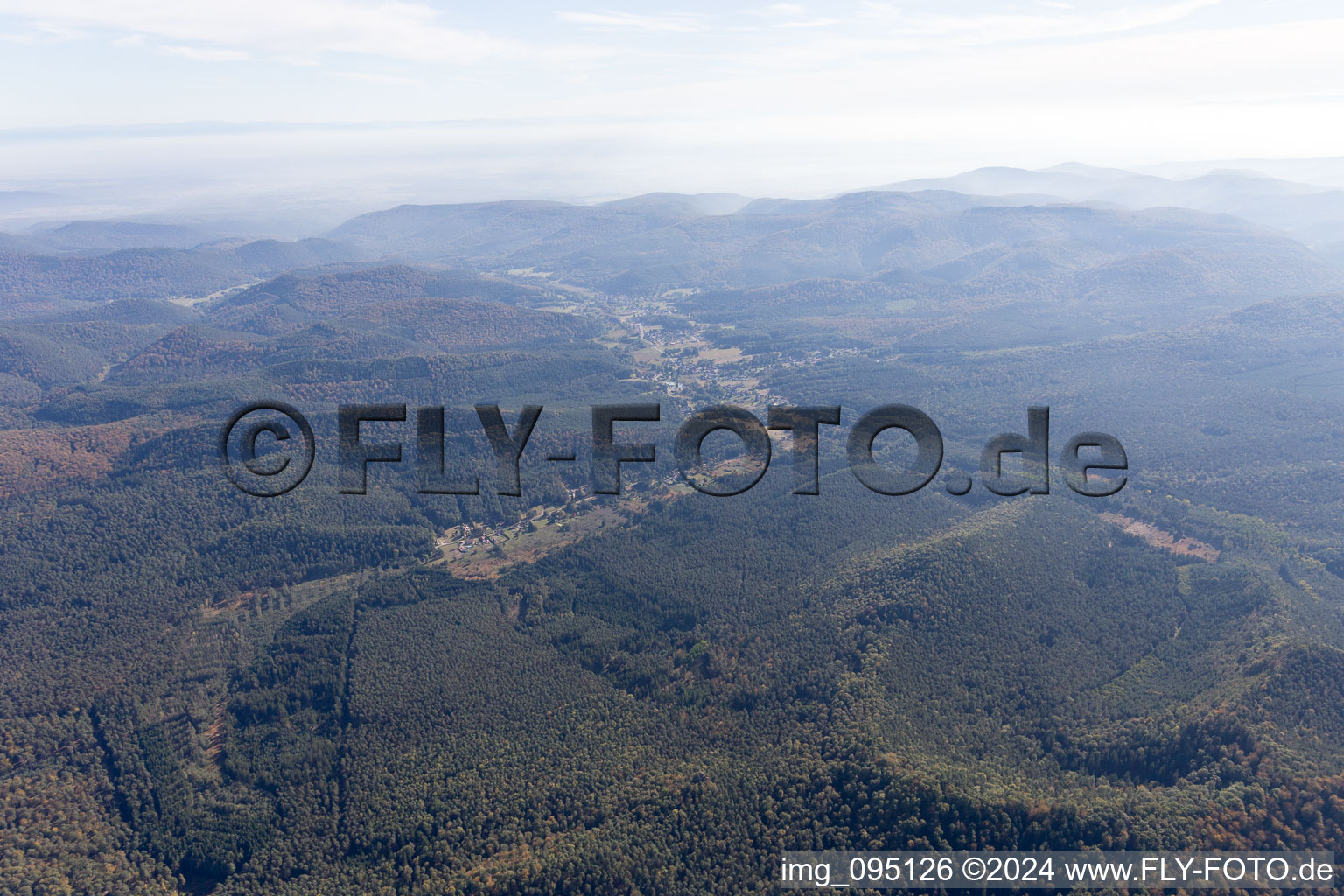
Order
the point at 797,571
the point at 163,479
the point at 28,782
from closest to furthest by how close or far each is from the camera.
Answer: the point at 28,782 < the point at 797,571 < the point at 163,479

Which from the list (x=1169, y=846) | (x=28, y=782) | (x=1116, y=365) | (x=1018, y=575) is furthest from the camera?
(x=1116, y=365)

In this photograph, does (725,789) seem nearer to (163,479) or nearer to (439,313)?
(163,479)

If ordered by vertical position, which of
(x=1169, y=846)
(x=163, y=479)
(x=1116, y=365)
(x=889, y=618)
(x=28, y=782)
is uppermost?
(x=1116, y=365)

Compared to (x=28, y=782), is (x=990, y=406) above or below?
above

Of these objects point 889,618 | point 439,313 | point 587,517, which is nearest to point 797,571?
point 889,618

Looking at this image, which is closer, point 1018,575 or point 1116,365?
point 1018,575

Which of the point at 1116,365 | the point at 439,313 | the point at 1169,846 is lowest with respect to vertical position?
the point at 1169,846

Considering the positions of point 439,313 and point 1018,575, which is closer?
point 1018,575

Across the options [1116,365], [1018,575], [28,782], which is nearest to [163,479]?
[28,782]

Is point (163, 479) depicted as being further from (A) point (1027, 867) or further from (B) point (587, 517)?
(A) point (1027, 867)
